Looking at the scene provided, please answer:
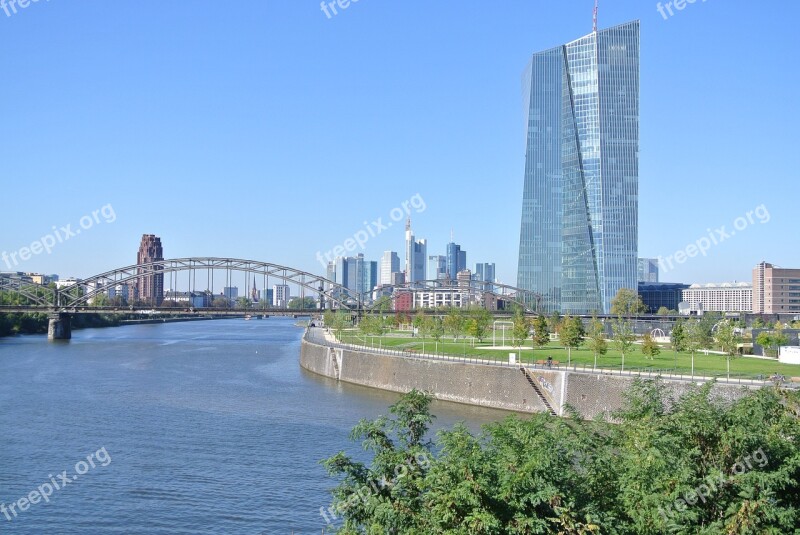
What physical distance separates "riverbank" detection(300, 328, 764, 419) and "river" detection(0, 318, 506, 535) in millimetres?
1307

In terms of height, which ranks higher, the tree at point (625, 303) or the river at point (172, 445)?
the tree at point (625, 303)

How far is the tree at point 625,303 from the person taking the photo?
98625 millimetres

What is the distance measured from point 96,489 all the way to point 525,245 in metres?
97.2

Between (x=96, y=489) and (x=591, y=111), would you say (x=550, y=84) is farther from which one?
(x=96, y=489)

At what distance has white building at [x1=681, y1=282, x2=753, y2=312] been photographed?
189 m

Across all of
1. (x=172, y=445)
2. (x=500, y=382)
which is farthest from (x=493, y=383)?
(x=172, y=445)

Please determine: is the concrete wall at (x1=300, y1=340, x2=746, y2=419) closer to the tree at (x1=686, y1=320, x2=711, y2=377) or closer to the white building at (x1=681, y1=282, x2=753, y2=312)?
the tree at (x1=686, y1=320, x2=711, y2=377)

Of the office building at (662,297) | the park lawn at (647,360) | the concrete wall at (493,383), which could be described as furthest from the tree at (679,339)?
the office building at (662,297)

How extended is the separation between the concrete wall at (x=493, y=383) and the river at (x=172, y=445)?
1289 mm

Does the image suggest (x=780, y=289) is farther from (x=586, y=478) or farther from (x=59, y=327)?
(x=586, y=478)

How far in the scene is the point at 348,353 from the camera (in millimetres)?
55281

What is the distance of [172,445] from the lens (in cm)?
3056

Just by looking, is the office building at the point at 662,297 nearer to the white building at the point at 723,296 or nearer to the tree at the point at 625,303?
the tree at the point at 625,303

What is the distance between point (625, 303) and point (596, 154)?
18.0 meters
